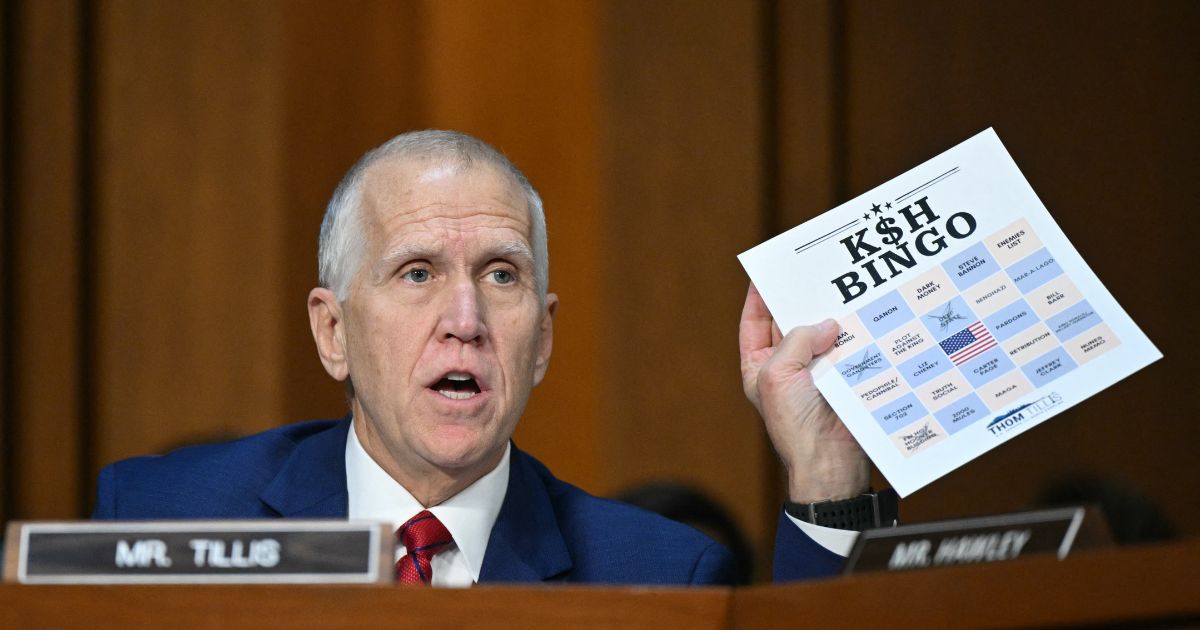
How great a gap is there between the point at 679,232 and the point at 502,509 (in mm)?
1544

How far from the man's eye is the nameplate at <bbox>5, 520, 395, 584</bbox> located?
0.70 m

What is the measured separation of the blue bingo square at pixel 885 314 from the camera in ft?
5.11

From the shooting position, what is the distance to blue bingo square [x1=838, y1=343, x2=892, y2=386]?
1.55 meters

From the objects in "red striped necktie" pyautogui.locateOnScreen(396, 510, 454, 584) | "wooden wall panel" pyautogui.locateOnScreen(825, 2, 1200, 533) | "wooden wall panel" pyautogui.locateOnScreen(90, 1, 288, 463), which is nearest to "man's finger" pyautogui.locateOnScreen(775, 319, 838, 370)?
"red striped necktie" pyautogui.locateOnScreen(396, 510, 454, 584)

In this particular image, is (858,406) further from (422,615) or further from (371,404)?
(422,615)

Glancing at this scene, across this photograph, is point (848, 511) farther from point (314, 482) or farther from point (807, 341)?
point (314, 482)

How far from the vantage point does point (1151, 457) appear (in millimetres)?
3061

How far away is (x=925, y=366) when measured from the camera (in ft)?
5.05

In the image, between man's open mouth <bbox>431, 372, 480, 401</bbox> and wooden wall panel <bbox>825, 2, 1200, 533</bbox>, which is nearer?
man's open mouth <bbox>431, 372, 480, 401</bbox>

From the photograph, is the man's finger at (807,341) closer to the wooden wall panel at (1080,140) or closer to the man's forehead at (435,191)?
the man's forehead at (435,191)

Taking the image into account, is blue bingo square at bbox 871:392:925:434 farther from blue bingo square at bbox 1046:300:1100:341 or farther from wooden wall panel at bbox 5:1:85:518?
wooden wall panel at bbox 5:1:85:518

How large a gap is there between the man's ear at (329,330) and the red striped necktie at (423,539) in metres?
0.24

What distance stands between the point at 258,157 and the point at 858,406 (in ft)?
6.42

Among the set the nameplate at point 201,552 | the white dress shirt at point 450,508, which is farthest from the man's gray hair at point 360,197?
the nameplate at point 201,552
